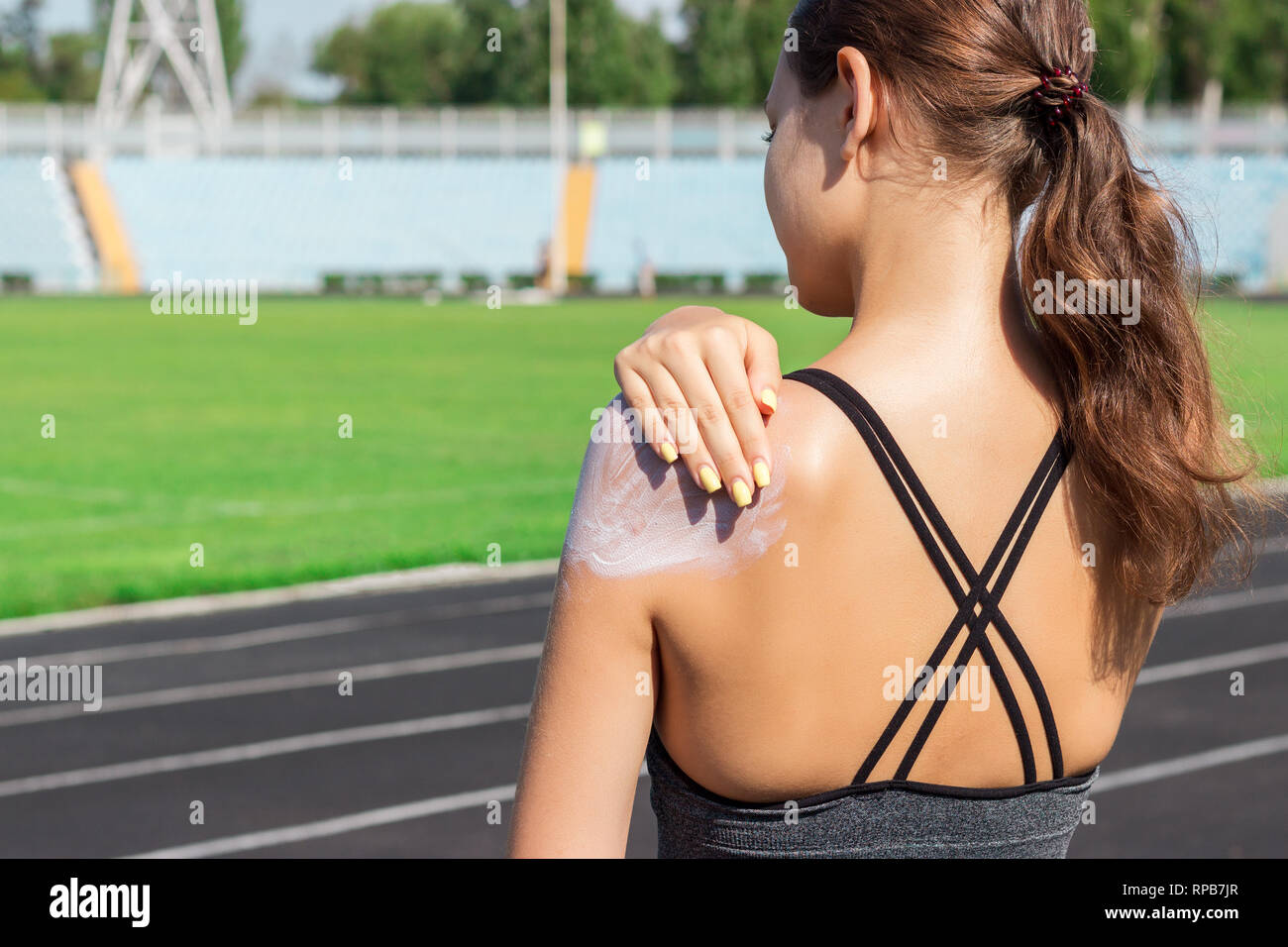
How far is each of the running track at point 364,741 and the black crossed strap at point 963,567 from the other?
4.04 m

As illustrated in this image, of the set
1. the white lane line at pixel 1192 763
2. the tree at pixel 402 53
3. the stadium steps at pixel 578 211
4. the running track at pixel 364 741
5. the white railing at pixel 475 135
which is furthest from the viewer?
the tree at pixel 402 53

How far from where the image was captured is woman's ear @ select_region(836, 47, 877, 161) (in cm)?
144

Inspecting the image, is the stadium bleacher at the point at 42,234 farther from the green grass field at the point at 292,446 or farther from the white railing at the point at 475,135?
the green grass field at the point at 292,446

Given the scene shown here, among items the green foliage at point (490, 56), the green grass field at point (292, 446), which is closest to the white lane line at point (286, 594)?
the green grass field at point (292, 446)

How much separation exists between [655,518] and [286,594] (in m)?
8.80

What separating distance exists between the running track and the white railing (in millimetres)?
48833

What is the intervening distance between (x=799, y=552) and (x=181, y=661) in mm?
7256

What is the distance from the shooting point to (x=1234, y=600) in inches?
385

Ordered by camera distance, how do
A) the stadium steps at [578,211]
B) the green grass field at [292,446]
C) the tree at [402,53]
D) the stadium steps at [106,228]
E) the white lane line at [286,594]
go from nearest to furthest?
the white lane line at [286,594]
the green grass field at [292,446]
the stadium steps at [106,228]
the stadium steps at [578,211]
the tree at [402,53]

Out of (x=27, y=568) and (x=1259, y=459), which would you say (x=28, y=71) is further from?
(x=1259, y=459)

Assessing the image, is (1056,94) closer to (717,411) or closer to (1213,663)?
(717,411)

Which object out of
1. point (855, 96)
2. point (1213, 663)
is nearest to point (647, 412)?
point (855, 96)

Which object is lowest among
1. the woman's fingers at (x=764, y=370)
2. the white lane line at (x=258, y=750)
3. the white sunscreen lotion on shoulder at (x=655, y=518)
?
the white lane line at (x=258, y=750)

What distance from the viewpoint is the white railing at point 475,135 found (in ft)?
183
